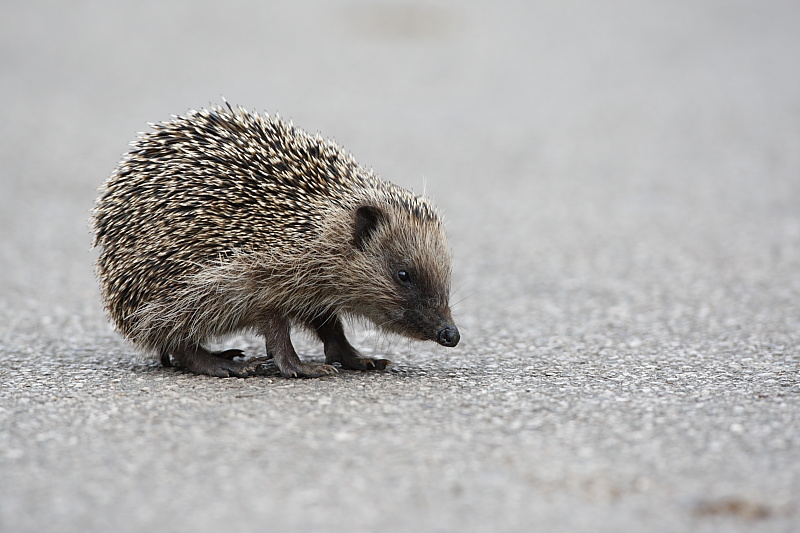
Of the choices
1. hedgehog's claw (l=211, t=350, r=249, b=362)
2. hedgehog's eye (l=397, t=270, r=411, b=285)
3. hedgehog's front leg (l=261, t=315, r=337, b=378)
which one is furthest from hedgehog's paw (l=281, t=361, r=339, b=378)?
hedgehog's eye (l=397, t=270, r=411, b=285)

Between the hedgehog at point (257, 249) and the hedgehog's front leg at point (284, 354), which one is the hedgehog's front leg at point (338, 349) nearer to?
the hedgehog at point (257, 249)

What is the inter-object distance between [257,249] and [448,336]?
4.50 feet

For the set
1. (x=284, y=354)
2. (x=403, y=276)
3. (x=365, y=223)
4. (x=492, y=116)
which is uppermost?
(x=492, y=116)

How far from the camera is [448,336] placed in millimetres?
5988

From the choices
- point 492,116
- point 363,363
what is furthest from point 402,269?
point 492,116

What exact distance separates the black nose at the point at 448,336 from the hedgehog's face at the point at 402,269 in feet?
0.22

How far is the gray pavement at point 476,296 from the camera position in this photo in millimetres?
4148

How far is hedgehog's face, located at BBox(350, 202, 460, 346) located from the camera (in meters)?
6.12

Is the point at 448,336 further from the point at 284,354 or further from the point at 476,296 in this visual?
the point at 476,296

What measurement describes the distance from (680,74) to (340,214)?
15244 millimetres

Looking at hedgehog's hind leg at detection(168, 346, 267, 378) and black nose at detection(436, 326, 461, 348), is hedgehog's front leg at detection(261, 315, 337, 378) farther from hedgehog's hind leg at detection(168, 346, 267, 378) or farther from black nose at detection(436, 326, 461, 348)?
black nose at detection(436, 326, 461, 348)

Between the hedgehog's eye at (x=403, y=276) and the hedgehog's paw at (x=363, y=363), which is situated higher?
the hedgehog's eye at (x=403, y=276)

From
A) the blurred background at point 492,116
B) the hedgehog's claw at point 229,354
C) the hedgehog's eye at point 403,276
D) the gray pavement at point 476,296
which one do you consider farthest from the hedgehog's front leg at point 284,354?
the blurred background at point 492,116

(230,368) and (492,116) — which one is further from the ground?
(492,116)
